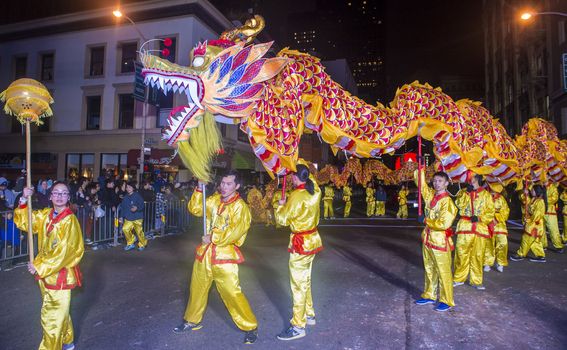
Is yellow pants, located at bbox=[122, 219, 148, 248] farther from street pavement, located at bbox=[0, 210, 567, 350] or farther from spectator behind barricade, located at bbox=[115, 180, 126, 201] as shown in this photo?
spectator behind barricade, located at bbox=[115, 180, 126, 201]

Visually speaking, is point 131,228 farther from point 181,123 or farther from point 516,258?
point 516,258

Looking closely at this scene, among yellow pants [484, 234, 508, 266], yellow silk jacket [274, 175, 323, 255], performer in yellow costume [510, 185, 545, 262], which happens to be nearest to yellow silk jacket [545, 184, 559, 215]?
performer in yellow costume [510, 185, 545, 262]

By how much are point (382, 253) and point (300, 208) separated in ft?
16.5

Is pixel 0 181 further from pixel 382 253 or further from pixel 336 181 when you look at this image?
pixel 336 181

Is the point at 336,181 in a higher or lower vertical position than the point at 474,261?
higher

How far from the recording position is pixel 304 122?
4.71 m

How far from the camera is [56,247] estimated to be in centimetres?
327

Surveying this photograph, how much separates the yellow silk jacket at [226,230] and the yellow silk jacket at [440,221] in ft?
8.34

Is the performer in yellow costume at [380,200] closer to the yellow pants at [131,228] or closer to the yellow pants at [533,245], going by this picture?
the yellow pants at [533,245]

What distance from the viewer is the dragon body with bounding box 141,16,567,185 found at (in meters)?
3.97

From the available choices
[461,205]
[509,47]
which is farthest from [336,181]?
[509,47]

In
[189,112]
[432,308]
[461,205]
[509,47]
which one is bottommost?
[432,308]

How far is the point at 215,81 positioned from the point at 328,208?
12.2 m

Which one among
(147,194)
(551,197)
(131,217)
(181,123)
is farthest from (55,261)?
(551,197)
